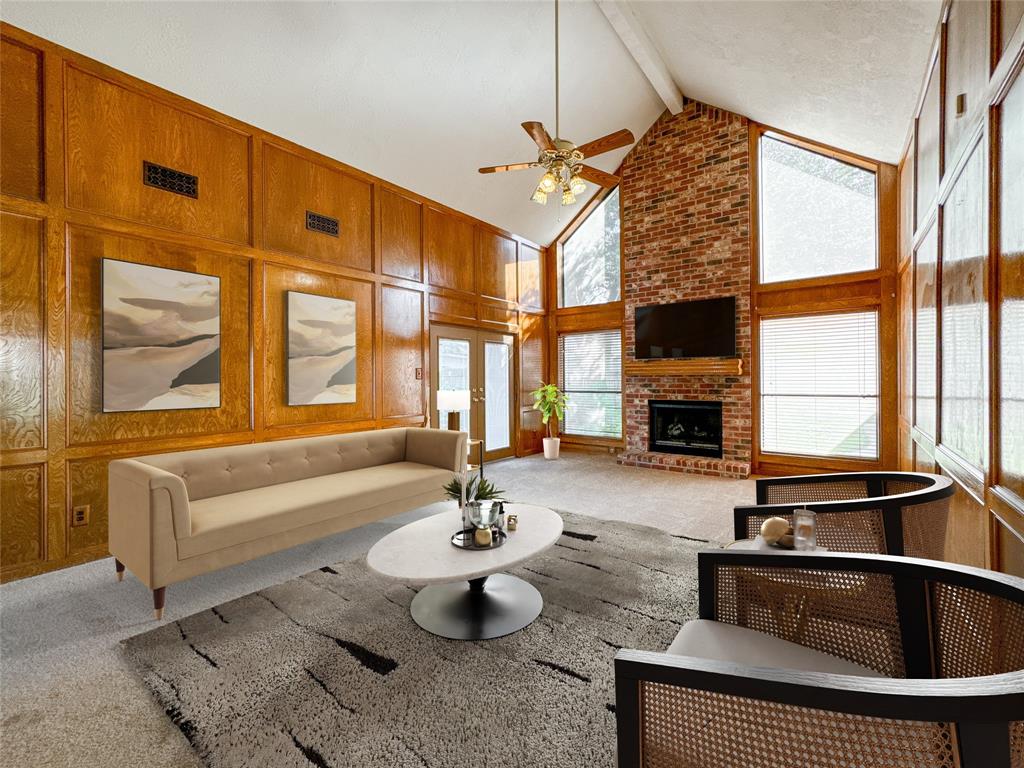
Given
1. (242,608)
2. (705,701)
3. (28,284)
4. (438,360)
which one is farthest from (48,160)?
(705,701)

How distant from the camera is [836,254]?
5211 millimetres

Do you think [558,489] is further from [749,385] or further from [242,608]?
[242,608]

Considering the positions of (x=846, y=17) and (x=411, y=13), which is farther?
(x=411, y=13)

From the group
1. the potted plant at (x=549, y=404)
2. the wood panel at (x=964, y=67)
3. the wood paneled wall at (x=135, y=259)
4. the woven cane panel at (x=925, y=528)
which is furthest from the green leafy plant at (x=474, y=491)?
the potted plant at (x=549, y=404)

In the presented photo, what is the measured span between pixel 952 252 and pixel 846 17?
7.04 ft

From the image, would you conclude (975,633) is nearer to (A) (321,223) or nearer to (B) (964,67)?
(B) (964,67)

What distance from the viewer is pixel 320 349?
4461 millimetres

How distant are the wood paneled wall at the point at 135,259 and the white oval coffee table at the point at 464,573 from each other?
2.42m

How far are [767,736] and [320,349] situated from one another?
14.5 ft

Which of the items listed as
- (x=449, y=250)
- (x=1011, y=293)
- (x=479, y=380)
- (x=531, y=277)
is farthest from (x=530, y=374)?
(x=1011, y=293)

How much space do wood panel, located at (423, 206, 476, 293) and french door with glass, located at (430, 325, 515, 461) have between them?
0.63m

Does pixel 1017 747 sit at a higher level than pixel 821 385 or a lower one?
lower

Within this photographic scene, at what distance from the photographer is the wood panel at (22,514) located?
281 cm

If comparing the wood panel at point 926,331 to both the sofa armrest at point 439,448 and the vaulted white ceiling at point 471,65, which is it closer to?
the vaulted white ceiling at point 471,65
